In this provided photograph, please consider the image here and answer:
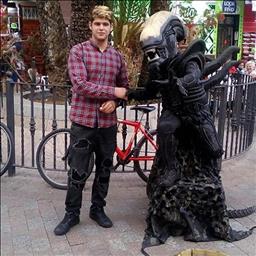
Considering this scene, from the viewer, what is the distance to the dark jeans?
3.78 m

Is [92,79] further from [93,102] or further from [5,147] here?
[5,147]

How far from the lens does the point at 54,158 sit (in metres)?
5.41

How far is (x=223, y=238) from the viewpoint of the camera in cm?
383

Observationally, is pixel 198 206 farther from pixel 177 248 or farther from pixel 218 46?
pixel 218 46

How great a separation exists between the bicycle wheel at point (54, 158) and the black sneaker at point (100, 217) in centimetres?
80

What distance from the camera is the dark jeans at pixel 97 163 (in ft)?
12.4

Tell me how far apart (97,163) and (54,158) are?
150 cm

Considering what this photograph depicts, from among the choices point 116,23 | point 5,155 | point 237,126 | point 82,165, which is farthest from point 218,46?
point 82,165

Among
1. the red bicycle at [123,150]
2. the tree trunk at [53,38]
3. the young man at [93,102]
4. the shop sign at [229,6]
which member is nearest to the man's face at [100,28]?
the young man at [93,102]

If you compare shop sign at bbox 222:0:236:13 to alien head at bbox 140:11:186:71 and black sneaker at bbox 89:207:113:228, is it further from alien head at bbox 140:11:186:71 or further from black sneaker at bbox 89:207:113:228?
black sneaker at bbox 89:207:113:228

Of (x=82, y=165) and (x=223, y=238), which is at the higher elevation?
(x=82, y=165)

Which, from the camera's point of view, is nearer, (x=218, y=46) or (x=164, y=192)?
(x=164, y=192)

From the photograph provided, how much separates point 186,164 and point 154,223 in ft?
1.94

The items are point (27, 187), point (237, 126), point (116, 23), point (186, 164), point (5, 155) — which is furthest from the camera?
point (116, 23)
